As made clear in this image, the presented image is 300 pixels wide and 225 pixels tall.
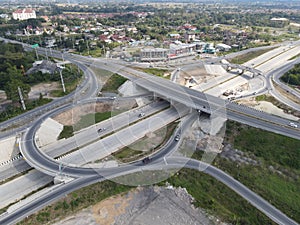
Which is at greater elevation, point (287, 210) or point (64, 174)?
point (64, 174)

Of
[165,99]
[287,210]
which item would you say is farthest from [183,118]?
[287,210]

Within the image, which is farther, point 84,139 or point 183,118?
point 183,118

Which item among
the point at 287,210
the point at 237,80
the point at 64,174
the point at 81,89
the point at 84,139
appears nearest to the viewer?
the point at 287,210

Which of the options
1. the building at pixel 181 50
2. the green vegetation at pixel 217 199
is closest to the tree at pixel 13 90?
the green vegetation at pixel 217 199

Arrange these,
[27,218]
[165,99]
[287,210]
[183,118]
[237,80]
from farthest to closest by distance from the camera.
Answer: [237,80], [165,99], [183,118], [287,210], [27,218]

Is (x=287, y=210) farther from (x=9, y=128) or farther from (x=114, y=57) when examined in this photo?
(x=114, y=57)

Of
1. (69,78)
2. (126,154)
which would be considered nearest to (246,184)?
(126,154)

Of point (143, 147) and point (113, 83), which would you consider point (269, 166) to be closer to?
point (143, 147)
